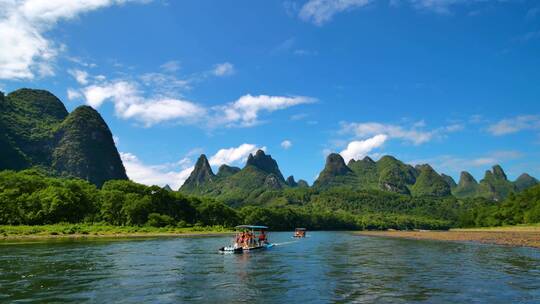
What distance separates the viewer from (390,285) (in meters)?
26.3

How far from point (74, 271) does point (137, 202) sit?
285 ft

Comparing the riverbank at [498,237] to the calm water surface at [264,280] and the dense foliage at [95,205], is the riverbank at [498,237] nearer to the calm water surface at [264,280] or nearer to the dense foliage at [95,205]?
the calm water surface at [264,280]

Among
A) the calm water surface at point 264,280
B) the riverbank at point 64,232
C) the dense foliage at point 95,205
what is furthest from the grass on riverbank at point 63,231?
the calm water surface at point 264,280

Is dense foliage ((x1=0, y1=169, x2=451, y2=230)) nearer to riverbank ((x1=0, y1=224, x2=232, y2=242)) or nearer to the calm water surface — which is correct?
riverbank ((x1=0, y1=224, x2=232, y2=242))

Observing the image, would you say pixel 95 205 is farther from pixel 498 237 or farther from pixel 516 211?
pixel 516 211

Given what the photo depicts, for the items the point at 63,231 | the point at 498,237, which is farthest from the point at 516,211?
the point at 63,231

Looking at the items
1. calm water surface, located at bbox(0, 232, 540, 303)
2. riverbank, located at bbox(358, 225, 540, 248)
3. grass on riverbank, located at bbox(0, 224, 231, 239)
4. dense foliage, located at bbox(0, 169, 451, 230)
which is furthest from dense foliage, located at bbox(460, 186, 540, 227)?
grass on riverbank, located at bbox(0, 224, 231, 239)

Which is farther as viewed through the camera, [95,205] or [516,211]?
[516,211]

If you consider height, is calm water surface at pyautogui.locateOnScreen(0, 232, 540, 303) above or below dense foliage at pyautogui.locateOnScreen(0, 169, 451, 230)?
below

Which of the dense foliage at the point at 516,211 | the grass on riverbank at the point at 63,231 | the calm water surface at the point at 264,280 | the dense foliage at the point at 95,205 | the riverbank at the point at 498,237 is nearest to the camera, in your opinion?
the calm water surface at the point at 264,280

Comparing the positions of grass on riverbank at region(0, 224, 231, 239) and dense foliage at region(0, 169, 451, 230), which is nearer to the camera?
grass on riverbank at region(0, 224, 231, 239)

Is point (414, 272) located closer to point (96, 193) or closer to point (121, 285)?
point (121, 285)

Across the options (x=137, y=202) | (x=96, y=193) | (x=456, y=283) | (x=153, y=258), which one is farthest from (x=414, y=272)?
(x=96, y=193)

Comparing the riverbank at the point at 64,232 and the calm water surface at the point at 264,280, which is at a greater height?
the riverbank at the point at 64,232
